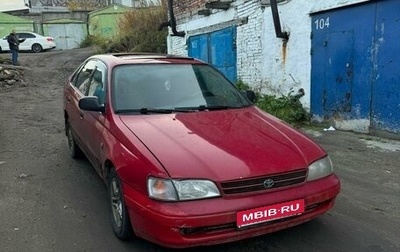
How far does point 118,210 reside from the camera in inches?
127

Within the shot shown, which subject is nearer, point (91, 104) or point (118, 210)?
point (118, 210)

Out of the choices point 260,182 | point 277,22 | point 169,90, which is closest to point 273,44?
point 277,22

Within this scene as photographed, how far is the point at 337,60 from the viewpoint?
7.00 metres

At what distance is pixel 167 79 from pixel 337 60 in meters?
4.21

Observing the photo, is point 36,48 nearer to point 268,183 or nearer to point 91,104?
point 91,104

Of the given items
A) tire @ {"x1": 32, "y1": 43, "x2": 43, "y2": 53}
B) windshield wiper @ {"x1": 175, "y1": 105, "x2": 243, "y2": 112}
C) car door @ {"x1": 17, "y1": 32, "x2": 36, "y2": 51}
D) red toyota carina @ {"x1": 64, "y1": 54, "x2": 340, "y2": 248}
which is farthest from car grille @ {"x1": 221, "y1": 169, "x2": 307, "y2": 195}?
tire @ {"x1": 32, "y1": 43, "x2": 43, "y2": 53}

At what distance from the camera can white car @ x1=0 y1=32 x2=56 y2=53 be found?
86.5ft

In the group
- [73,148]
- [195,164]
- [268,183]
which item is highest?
[195,164]

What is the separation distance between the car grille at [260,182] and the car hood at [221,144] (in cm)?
4

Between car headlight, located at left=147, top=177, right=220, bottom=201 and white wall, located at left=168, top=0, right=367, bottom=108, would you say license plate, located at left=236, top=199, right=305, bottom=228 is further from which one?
white wall, located at left=168, top=0, right=367, bottom=108

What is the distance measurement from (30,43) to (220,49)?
2022 centimetres

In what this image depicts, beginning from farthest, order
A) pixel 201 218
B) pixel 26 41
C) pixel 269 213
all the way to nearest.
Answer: pixel 26 41 → pixel 269 213 → pixel 201 218

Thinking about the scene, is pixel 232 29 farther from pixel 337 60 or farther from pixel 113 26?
pixel 113 26

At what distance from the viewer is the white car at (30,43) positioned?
26.4 m
